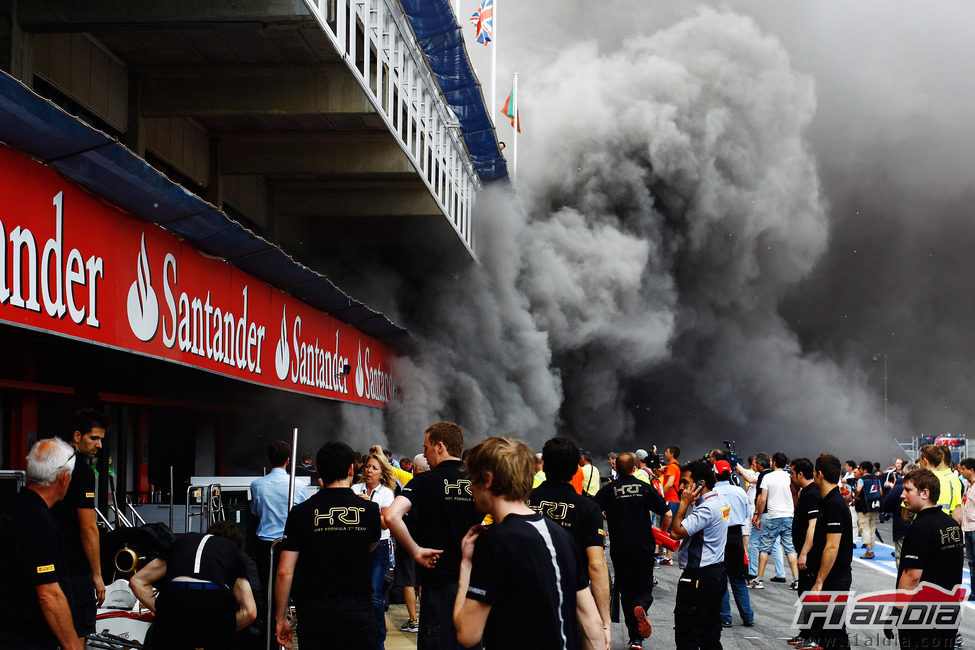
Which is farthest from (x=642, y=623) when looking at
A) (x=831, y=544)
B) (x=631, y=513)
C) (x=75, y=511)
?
(x=75, y=511)

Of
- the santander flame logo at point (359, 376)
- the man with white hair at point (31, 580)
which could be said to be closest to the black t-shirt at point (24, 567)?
the man with white hair at point (31, 580)

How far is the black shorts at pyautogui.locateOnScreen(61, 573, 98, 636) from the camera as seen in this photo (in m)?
5.41

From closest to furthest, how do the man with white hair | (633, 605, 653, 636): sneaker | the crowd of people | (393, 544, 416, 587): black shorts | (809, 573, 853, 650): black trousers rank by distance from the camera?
the crowd of people
the man with white hair
(809, 573, 853, 650): black trousers
(633, 605, 653, 636): sneaker
(393, 544, 416, 587): black shorts

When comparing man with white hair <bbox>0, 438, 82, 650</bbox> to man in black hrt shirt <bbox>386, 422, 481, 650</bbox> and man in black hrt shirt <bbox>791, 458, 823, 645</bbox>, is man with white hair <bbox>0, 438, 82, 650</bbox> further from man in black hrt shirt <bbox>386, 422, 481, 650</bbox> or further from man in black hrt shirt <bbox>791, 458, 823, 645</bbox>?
man in black hrt shirt <bbox>791, 458, 823, 645</bbox>

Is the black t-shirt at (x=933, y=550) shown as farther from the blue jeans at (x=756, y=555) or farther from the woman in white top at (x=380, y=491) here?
the blue jeans at (x=756, y=555)

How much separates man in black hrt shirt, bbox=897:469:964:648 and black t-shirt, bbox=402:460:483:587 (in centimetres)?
276

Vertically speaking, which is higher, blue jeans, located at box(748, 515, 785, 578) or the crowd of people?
the crowd of people

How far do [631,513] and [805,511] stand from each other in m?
1.49

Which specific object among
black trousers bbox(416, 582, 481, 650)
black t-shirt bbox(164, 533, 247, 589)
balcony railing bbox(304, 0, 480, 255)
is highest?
balcony railing bbox(304, 0, 480, 255)

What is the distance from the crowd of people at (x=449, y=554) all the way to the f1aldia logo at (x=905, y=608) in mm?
48

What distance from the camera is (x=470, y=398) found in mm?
29469

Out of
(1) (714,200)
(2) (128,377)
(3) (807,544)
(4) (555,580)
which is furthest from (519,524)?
(1) (714,200)

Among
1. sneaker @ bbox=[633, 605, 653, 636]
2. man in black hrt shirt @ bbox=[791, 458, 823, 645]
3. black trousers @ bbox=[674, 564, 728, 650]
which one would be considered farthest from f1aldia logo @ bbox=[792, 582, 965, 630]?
sneaker @ bbox=[633, 605, 653, 636]

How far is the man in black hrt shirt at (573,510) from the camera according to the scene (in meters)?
5.34
